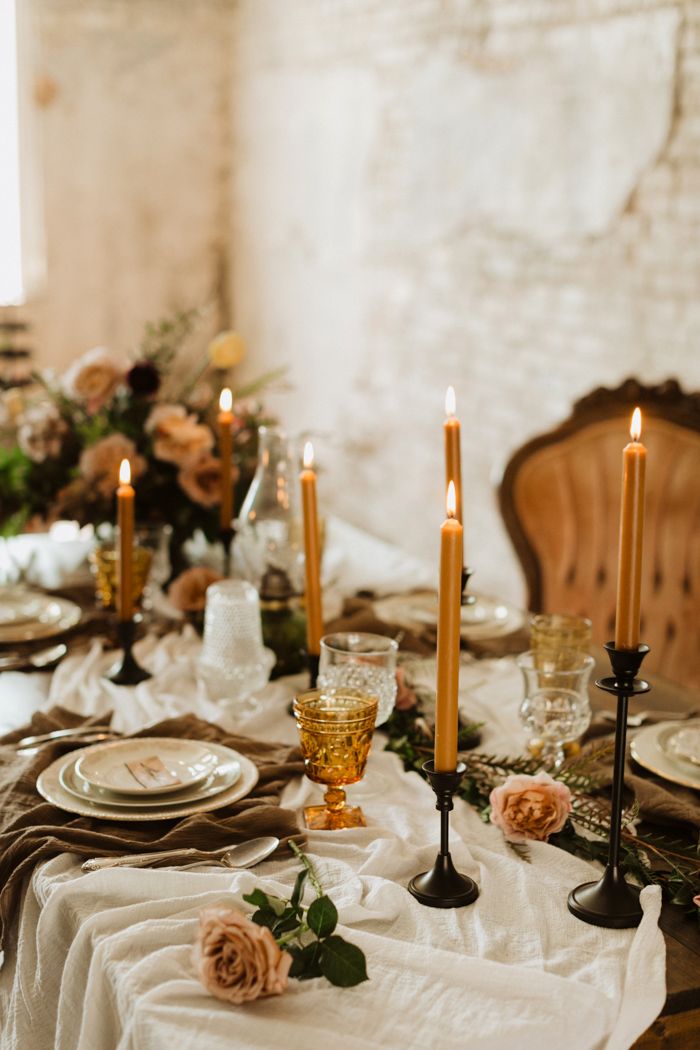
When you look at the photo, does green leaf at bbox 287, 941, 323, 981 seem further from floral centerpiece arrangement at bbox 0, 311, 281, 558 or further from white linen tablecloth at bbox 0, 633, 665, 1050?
floral centerpiece arrangement at bbox 0, 311, 281, 558

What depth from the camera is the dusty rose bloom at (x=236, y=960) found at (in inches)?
36.5

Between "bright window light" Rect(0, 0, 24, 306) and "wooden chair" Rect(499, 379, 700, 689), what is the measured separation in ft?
9.47

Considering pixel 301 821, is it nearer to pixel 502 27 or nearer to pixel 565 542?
pixel 565 542

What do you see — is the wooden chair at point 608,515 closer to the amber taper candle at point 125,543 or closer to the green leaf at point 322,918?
the amber taper candle at point 125,543

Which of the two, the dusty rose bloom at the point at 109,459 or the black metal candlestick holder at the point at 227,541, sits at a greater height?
the dusty rose bloom at the point at 109,459

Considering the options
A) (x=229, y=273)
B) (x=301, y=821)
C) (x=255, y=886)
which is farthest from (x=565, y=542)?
(x=229, y=273)

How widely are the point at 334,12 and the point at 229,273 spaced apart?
1.24 metres

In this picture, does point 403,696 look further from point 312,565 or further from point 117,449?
point 117,449

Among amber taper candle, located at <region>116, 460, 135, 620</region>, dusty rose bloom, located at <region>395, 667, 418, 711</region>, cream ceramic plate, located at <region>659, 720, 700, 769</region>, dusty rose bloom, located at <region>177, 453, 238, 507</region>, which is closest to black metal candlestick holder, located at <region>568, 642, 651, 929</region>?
cream ceramic plate, located at <region>659, 720, 700, 769</region>

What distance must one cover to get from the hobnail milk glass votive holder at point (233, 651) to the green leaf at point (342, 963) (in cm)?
66

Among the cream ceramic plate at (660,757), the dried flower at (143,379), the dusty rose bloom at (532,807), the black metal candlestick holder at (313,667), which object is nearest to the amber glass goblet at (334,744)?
the dusty rose bloom at (532,807)

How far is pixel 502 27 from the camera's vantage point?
3.47m

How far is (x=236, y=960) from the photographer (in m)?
0.93

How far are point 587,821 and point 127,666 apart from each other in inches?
29.4
